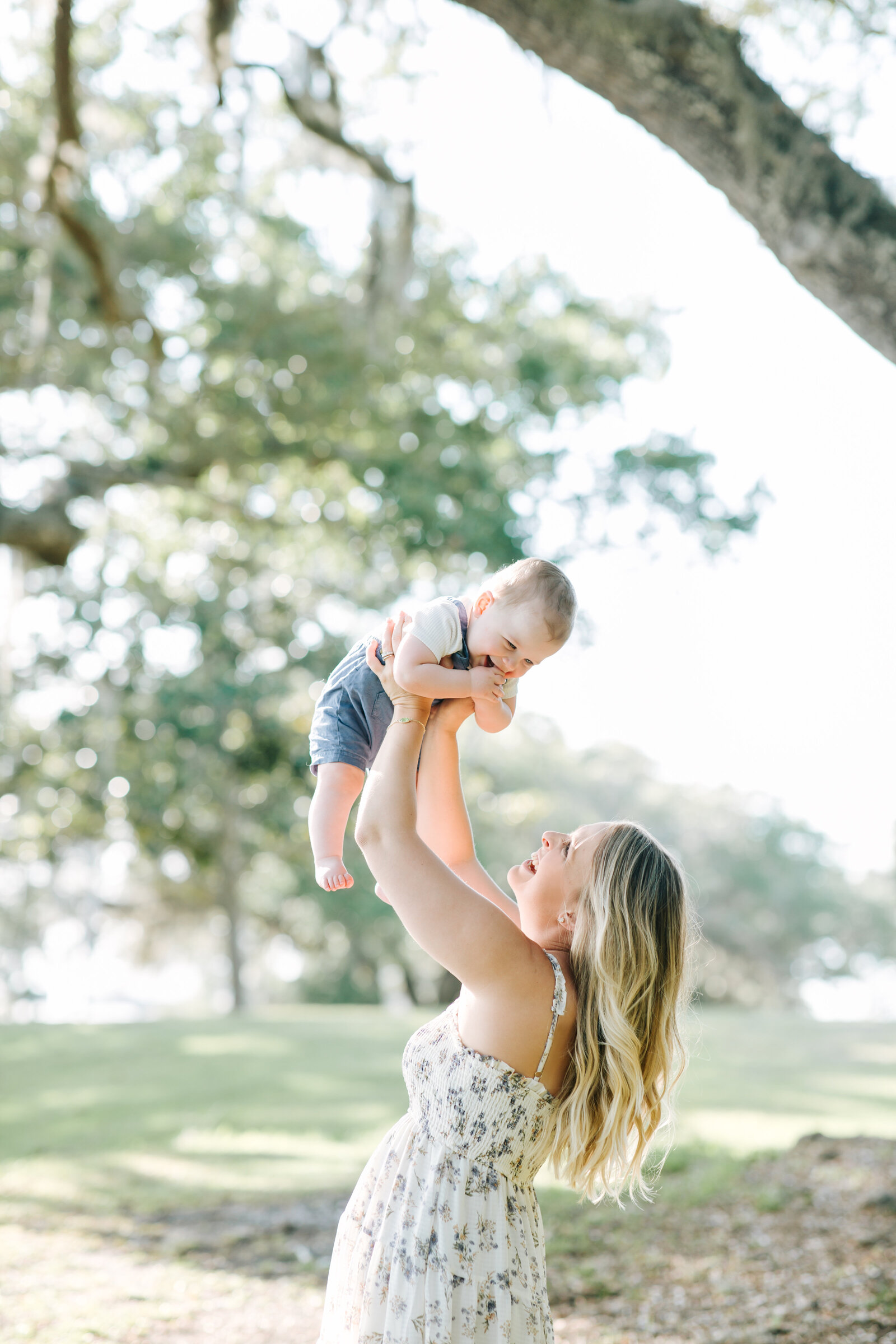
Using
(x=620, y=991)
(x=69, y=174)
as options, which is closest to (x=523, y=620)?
(x=620, y=991)

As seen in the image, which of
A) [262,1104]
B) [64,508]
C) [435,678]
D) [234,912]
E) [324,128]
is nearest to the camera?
[435,678]

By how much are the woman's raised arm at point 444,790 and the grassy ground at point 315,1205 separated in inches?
25.7

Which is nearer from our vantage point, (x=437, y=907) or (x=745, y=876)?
(x=437, y=907)

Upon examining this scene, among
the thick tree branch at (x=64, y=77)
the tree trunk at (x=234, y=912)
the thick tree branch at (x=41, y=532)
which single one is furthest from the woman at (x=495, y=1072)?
the tree trunk at (x=234, y=912)

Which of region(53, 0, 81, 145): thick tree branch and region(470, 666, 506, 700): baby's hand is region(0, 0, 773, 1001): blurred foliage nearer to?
region(53, 0, 81, 145): thick tree branch

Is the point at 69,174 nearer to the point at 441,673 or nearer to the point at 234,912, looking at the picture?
the point at 441,673

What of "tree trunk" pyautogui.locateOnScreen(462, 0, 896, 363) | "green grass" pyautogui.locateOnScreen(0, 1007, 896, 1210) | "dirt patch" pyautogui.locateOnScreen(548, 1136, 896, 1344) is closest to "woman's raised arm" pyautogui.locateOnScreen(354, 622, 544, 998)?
"tree trunk" pyautogui.locateOnScreen(462, 0, 896, 363)

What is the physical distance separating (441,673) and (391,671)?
0.11 meters

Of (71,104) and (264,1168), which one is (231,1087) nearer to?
(264,1168)

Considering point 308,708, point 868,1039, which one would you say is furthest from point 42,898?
point 868,1039

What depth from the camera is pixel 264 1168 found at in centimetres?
639

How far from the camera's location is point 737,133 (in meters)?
3.40

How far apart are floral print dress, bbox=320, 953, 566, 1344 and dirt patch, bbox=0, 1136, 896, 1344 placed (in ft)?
7.36

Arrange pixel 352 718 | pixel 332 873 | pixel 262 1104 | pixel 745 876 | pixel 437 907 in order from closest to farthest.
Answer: pixel 437 907, pixel 332 873, pixel 352 718, pixel 262 1104, pixel 745 876
